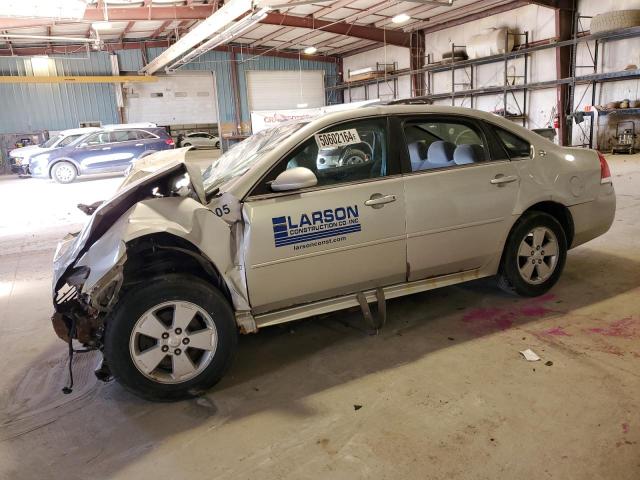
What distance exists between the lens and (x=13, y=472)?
91.8 inches

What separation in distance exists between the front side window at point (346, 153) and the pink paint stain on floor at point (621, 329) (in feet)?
6.00

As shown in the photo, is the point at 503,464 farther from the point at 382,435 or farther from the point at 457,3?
the point at 457,3

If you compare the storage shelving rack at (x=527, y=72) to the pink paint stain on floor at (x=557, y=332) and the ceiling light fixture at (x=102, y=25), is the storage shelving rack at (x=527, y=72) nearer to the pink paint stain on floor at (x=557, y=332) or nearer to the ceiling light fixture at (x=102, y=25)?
Result: the pink paint stain on floor at (x=557, y=332)

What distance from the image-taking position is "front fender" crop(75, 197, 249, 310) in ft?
8.52

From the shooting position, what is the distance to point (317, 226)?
304 cm

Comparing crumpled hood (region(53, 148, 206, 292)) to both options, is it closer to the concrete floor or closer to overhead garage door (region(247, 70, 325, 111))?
the concrete floor

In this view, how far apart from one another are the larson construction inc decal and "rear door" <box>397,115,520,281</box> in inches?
17.3

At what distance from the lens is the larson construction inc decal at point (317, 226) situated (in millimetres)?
2961

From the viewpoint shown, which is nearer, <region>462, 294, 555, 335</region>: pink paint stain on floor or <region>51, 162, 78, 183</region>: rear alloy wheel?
<region>462, 294, 555, 335</region>: pink paint stain on floor

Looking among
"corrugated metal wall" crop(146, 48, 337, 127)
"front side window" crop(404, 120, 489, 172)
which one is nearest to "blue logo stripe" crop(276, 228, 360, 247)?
"front side window" crop(404, 120, 489, 172)

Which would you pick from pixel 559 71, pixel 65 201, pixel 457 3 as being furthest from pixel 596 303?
pixel 457 3

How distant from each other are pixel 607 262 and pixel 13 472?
4.95m

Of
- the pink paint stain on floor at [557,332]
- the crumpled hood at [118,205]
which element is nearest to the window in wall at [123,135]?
the crumpled hood at [118,205]

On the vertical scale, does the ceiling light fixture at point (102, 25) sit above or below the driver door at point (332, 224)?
above
